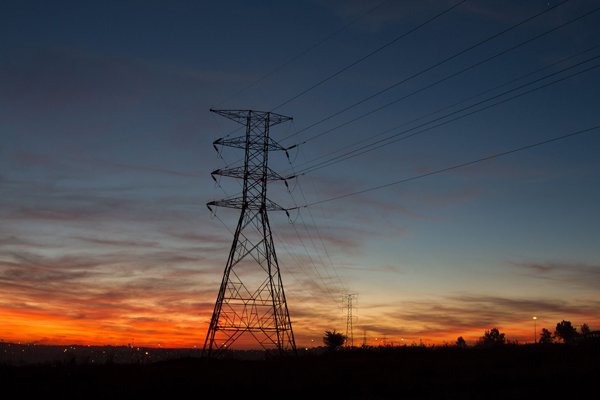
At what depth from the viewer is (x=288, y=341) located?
4750 centimetres

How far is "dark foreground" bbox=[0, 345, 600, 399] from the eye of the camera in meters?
25.8

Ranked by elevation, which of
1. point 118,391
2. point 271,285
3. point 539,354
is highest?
point 271,285

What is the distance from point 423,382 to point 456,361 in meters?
8.89

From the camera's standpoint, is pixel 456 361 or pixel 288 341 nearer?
pixel 456 361

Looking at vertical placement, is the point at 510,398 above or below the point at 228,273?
below

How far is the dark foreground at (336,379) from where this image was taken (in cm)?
2577

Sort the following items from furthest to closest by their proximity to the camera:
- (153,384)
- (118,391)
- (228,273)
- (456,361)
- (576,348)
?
(228,273) → (576,348) → (456,361) → (153,384) → (118,391)

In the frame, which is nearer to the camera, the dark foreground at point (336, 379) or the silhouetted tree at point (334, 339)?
the dark foreground at point (336, 379)

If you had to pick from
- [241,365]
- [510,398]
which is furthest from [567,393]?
[241,365]

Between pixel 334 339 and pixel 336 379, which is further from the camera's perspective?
pixel 334 339

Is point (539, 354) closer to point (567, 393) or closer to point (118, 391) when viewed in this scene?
point (567, 393)

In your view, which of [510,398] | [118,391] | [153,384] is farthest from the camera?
[153,384]

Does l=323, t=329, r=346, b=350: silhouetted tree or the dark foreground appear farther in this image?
l=323, t=329, r=346, b=350: silhouetted tree

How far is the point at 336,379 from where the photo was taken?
29.9 meters
